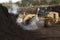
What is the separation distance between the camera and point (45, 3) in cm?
90

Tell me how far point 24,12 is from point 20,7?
5 centimetres

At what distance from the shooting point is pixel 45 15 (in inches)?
34.4

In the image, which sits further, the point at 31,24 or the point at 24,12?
the point at 24,12

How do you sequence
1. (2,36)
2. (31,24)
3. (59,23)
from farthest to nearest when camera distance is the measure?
(59,23) < (31,24) < (2,36)

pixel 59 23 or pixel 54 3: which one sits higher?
pixel 54 3

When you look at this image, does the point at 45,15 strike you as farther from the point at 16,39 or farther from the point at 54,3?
the point at 16,39

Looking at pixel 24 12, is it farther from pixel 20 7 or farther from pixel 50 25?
pixel 50 25

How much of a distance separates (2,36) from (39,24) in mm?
412

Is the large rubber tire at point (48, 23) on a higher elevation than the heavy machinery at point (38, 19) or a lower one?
lower

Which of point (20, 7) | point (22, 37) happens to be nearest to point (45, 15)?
point (20, 7)

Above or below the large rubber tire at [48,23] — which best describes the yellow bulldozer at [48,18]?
above

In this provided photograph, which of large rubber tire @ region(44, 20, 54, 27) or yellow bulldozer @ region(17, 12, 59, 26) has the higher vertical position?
yellow bulldozer @ region(17, 12, 59, 26)

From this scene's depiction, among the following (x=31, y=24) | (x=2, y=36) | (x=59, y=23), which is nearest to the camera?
(x=2, y=36)

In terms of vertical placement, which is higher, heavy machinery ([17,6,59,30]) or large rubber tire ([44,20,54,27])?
heavy machinery ([17,6,59,30])
